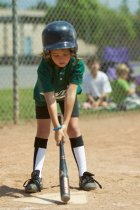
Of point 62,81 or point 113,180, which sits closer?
point 62,81

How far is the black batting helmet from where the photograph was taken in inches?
169

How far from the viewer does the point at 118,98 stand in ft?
35.0

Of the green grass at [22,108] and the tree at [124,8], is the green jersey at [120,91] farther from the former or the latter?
the tree at [124,8]

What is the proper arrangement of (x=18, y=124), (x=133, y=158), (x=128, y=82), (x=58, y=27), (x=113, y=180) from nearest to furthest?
1. (x=58, y=27)
2. (x=113, y=180)
3. (x=133, y=158)
4. (x=18, y=124)
5. (x=128, y=82)

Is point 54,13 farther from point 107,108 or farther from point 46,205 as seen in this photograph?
point 46,205

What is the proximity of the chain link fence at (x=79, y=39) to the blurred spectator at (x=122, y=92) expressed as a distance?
0.10 metres

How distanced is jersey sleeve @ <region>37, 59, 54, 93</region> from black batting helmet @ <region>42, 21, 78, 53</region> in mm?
158

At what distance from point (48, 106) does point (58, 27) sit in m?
0.65

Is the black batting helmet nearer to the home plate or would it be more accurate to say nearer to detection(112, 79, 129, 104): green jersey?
the home plate

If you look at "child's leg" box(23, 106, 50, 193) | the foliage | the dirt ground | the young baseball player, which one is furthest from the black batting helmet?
the foliage

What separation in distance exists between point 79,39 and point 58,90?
7.87m

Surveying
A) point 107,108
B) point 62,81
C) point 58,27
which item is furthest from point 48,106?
point 107,108

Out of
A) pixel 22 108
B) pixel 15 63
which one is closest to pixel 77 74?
pixel 15 63

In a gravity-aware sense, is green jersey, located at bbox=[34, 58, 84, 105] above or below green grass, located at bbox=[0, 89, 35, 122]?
above
